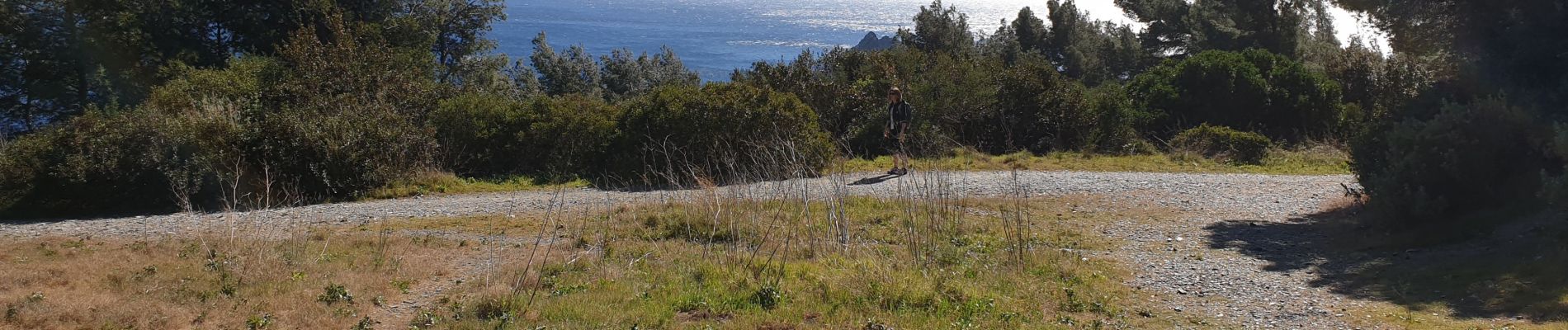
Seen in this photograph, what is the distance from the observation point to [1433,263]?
27.4ft

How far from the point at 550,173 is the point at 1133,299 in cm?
1112

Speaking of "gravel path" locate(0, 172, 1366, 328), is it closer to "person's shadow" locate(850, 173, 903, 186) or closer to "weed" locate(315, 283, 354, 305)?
"person's shadow" locate(850, 173, 903, 186)

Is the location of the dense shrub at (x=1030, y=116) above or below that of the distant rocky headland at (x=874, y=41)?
below

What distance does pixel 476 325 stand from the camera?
6.48 m

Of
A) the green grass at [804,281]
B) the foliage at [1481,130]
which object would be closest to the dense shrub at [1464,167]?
the foliage at [1481,130]

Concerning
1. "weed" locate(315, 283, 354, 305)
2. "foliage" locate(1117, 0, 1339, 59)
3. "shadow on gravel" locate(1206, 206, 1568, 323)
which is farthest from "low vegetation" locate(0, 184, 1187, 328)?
"foliage" locate(1117, 0, 1339, 59)

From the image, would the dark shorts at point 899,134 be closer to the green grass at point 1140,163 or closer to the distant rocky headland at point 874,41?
the green grass at point 1140,163

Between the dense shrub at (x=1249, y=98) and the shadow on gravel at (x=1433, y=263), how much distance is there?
1171 cm

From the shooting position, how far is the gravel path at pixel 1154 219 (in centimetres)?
732

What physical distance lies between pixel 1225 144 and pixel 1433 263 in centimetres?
1036

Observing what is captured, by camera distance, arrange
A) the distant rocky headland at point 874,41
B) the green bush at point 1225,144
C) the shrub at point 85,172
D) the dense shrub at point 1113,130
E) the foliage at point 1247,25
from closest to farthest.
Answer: the shrub at point 85,172
the green bush at point 1225,144
the dense shrub at point 1113,130
the foliage at point 1247,25
the distant rocky headland at point 874,41

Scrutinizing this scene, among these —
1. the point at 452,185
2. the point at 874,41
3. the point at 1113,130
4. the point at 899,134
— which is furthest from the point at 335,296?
the point at 874,41

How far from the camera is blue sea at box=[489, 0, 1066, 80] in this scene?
47250 mm

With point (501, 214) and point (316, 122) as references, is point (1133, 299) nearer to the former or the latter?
point (501, 214)
